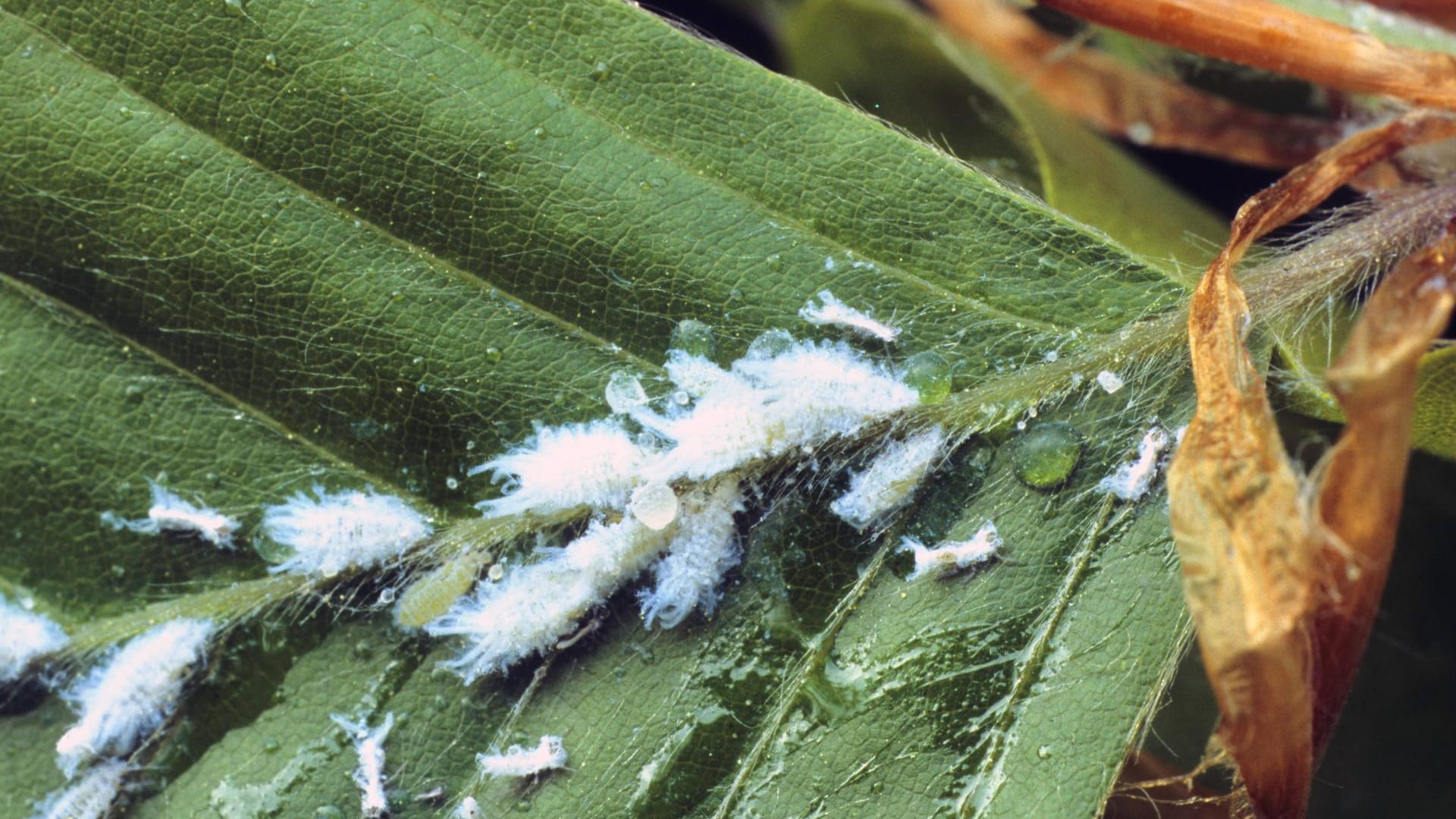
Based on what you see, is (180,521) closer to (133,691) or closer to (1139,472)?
(133,691)

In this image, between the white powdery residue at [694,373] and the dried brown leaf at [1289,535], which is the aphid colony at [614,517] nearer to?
the white powdery residue at [694,373]

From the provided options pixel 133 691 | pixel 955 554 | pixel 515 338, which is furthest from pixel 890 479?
pixel 133 691

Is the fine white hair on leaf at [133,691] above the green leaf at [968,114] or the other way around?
the other way around

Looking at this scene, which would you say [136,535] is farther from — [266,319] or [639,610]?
[639,610]

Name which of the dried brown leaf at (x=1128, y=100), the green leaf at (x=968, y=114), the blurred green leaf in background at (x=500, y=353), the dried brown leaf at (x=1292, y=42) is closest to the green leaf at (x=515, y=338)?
the blurred green leaf in background at (x=500, y=353)

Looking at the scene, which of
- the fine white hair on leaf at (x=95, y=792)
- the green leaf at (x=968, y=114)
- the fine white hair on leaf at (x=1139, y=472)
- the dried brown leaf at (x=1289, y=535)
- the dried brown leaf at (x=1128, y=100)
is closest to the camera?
the dried brown leaf at (x=1289, y=535)

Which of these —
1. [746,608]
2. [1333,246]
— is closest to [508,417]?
[746,608]

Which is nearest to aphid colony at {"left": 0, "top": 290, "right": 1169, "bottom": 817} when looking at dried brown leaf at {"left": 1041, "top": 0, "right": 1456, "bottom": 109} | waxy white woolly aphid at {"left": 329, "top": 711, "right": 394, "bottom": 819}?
waxy white woolly aphid at {"left": 329, "top": 711, "right": 394, "bottom": 819}
